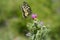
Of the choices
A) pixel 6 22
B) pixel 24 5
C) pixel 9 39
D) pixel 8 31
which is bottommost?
pixel 24 5

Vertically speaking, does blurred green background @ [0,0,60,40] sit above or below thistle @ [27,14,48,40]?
above

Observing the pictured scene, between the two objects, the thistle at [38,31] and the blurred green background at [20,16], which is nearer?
the thistle at [38,31]

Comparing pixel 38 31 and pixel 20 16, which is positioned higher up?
pixel 20 16

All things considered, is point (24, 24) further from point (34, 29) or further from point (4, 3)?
point (34, 29)

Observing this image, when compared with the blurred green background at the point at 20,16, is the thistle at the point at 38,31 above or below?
below

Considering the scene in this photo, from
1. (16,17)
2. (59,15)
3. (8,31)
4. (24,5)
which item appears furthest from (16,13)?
(24,5)

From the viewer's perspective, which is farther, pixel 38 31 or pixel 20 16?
pixel 20 16

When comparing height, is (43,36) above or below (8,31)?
below

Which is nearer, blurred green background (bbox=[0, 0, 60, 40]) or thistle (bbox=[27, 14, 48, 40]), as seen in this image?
thistle (bbox=[27, 14, 48, 40])
